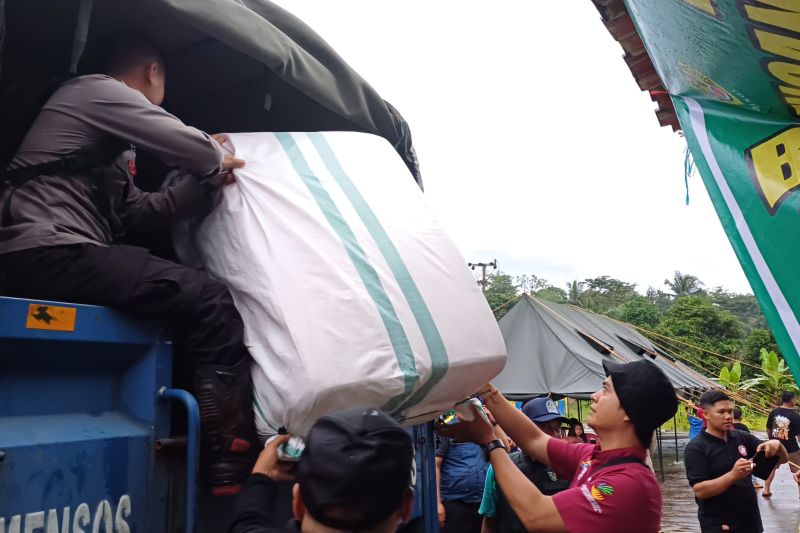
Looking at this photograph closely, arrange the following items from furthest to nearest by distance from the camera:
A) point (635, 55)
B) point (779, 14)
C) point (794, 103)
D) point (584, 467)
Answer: point (635, 55) < point (584, 467) < point (794, 103) < point (779, 14)

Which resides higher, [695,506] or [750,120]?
[750,120]

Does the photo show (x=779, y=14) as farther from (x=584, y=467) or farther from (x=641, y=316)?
(x=641, y=316)

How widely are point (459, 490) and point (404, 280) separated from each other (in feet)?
11.2

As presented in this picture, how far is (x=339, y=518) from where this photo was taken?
1.28 metres

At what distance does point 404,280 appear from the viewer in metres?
2.02

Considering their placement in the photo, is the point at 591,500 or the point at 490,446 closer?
the point at 591,500

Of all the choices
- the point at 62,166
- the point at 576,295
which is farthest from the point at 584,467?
the point at 576,295

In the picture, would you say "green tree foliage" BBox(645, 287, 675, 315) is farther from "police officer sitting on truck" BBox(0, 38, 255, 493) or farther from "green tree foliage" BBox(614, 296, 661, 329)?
"police officer sitting on truck" BBox(0, 38, 255, 493)

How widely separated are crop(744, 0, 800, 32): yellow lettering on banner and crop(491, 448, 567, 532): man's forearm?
1597 millimetres

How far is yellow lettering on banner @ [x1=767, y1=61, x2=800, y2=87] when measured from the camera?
1824 millimetres

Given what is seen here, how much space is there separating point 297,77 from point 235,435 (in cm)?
125

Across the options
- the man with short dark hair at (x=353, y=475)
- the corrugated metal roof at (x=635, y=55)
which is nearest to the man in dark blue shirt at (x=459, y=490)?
the corrugated metal roof at (x=635, y=55)

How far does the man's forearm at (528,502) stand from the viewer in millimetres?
2184

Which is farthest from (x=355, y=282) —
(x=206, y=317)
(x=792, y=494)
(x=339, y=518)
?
(x=792, y=494)
